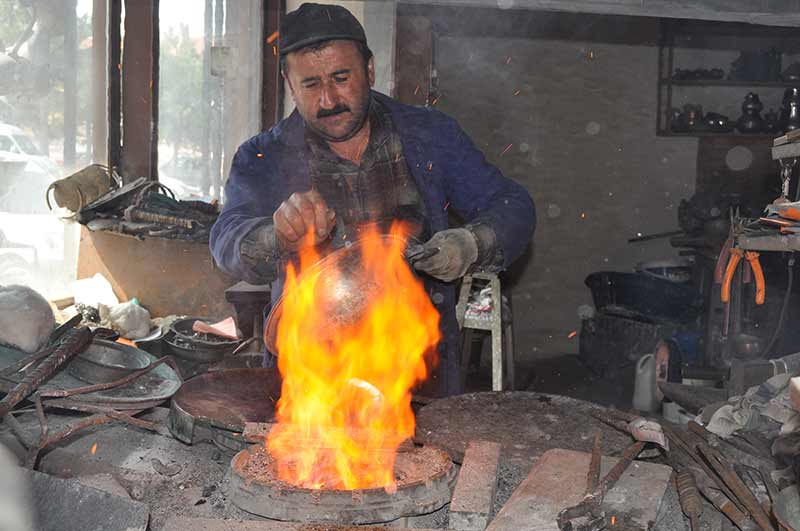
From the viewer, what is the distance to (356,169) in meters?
3.51

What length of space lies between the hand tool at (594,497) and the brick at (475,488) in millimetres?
199

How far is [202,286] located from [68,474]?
3968mm

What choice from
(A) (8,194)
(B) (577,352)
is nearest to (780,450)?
(A) (8,194)

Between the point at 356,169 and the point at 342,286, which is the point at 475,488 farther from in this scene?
the point at 356,169

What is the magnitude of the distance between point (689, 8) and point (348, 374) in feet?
10.6

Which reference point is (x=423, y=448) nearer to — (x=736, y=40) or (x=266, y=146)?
(x=266, y=146)

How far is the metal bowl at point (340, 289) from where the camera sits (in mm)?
2553

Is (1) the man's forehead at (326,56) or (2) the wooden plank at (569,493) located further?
(1) the man's forehead at (326,56)

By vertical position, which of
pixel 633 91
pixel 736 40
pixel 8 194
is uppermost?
pixel 736 40

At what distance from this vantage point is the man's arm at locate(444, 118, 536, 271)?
3250 millimetres

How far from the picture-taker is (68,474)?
2.50m

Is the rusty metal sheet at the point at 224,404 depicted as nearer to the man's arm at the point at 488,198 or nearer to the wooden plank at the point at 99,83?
the man's arm at the point at 488,198

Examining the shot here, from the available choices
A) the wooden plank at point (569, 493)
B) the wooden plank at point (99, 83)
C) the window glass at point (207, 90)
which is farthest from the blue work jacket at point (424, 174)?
the window glass at point (207, 90)

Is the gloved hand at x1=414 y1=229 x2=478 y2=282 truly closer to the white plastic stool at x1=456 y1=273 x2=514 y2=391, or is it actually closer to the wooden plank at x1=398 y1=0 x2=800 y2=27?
the wooden plank at x1=398 y1=0 x2=800 y2=27
